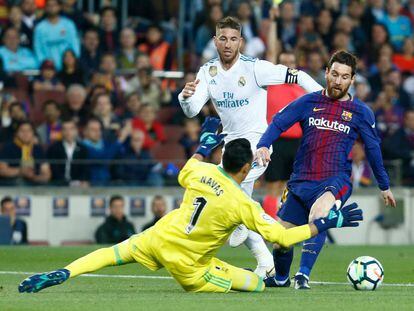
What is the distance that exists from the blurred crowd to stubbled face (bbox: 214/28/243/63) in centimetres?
540

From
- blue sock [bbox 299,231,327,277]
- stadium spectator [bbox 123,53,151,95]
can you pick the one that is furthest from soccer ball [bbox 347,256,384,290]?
stadium spectator [bbox 123,53,151,95]

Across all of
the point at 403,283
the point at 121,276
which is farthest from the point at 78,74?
the point at 403,283

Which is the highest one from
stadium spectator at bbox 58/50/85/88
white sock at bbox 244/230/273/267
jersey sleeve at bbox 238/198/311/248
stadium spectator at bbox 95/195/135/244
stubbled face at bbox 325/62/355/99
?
stubbled face at bbox 325/62/355/99

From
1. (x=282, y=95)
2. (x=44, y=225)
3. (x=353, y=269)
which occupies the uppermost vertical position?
(x=282, y=95)

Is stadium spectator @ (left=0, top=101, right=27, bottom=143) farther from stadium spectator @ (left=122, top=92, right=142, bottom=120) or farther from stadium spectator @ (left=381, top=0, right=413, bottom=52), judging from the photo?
stadium spectator @ (left=381, top=0, right=413, bottom=52)

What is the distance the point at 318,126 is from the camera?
11.4 metres

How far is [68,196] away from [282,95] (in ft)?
16.6

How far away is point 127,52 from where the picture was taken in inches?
884

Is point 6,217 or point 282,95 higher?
point 282,95

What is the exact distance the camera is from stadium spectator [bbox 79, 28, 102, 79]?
72.6ft

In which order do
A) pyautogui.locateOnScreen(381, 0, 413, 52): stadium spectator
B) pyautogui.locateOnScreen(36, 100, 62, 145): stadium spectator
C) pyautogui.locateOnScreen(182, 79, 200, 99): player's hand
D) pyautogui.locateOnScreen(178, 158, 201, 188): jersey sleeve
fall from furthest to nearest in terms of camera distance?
1. pyautogui.locateOnScreen(381, 0, 413, 52): stadium spectator
2. pyautogui.locateOnScreen(36, 100, 62, 145): stadium spectator
3. pyautogui.locateOnScreen(182, 79, 200, 99): player's hand
4. pyautogui.locateOnScreen(178, 158, 201, 188): jersey sleeve

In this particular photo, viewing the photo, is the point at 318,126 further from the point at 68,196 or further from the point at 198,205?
the point at 68,196

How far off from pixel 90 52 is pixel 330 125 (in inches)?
451

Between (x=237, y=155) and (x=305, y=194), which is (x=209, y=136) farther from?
(x=237, y=155)
